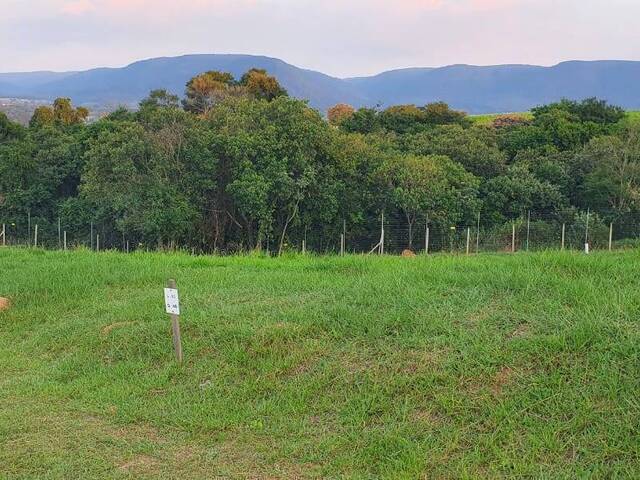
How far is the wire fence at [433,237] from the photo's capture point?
25.5 meters

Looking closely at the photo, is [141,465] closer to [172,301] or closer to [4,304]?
[172,301]

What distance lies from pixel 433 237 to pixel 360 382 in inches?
906

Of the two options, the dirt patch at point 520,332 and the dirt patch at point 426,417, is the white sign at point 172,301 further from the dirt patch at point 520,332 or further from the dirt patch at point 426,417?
the dirt patch at point 520,332

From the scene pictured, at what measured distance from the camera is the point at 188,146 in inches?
1063

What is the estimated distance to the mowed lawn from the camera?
4016 mm

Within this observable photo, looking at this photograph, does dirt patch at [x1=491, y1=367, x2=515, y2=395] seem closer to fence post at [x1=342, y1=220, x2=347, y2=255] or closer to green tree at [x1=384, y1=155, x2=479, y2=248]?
green tree at [x1=384, y1=155, x2=479, y2=248]

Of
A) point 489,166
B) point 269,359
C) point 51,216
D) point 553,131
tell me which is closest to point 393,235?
point 489,166

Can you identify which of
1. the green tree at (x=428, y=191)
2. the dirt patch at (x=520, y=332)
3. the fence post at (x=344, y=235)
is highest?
the dirt patch at (x=520, y=332)

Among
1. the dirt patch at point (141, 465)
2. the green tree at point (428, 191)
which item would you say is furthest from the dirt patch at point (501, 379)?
the green tree at point (428, 191)

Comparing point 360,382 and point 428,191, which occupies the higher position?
point 360,382

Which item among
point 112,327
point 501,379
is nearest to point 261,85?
point 112,327

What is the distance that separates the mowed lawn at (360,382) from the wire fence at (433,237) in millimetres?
17890

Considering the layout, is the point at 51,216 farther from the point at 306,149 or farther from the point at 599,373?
the point at 599,373

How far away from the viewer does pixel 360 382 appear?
4.91 m
